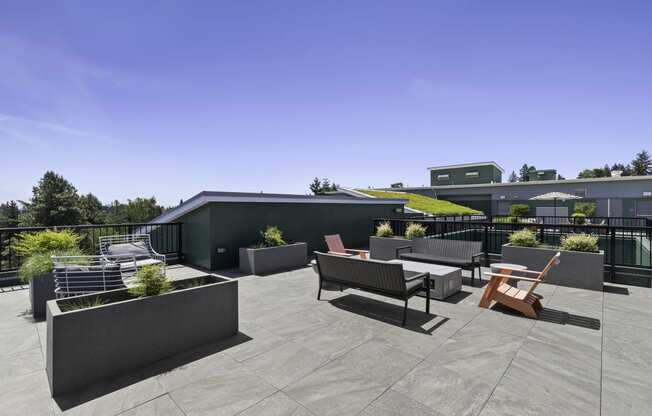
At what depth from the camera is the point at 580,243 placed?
5.77 meters

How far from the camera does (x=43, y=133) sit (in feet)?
42.1

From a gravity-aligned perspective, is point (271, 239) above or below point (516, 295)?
above

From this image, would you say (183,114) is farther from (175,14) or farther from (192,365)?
(192,365)

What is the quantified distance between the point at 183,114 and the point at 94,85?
9.35 ft

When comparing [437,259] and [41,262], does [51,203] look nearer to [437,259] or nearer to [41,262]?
[41,262]

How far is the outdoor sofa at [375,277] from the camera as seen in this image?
3.94 metres

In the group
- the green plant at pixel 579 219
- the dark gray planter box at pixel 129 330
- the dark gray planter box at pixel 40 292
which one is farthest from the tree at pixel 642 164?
the dark gray planter box at pixel 40 292

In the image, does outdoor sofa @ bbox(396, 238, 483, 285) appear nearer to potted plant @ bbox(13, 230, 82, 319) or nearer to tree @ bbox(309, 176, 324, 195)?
potted plant @ bbox(13, 230, 82, 319)

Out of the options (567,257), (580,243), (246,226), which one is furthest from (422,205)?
(246,226)

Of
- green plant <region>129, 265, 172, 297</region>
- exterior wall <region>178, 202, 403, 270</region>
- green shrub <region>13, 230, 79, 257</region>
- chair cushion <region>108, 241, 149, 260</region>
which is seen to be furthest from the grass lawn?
green plant <region>129, 265, 172, 297</region>

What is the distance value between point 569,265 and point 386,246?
392 centimetres

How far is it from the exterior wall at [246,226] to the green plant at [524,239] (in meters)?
5.54

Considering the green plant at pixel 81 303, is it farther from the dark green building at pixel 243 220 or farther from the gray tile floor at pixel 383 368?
the dark green building at pixel 243 220

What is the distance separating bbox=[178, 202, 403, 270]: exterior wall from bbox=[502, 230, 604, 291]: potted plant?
5.45m
